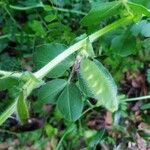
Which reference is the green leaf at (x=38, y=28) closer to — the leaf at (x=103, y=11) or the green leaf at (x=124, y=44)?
the green leaf at (x=124, y=44)

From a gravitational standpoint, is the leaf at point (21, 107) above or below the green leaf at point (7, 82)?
below

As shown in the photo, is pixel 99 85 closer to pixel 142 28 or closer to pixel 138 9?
pixel 138 9

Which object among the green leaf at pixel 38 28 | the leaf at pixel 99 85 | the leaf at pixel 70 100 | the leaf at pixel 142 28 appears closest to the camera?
the leaf at pixel 99 85

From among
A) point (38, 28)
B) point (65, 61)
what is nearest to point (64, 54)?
point (65, 61)

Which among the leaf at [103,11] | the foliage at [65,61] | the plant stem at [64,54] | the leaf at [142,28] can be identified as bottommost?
the foliage at [65,61]

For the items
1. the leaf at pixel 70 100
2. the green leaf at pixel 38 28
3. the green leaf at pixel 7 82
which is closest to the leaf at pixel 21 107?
the green leaf at pixel 7 82

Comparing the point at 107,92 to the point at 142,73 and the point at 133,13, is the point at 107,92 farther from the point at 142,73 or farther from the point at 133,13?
the point at 142,73

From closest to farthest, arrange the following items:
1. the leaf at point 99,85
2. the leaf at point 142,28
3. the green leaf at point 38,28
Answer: the leaf at point 99,85, the leaf at point 142,28, the green leaf at point 38,28

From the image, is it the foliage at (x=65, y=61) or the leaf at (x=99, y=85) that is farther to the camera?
the foliage at (x=65, y=61)
